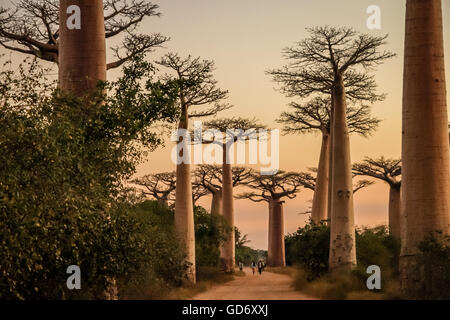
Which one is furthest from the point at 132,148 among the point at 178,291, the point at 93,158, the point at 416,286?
the point at 178,291

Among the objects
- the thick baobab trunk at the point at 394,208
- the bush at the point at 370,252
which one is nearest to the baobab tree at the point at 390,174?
the thick baobab trunk at the point at 394,208

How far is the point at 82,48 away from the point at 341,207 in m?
10.3

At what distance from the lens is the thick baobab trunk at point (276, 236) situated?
163ft

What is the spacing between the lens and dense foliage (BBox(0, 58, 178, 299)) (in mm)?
8383

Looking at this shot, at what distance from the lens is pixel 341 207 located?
68.2ft

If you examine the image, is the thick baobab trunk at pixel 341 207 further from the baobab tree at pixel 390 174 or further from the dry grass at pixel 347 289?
the baobab tree at pixel 390 174

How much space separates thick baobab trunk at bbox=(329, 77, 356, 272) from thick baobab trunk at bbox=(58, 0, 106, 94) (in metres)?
9.80

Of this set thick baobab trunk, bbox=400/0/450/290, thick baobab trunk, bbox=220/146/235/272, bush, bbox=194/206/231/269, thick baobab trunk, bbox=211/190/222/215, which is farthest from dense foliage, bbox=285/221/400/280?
thick baobab trunk, bbox=211/190/222/215

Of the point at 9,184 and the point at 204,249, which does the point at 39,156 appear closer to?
the point at 9,184

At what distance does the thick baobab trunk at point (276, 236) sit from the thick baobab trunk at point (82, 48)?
3723cm

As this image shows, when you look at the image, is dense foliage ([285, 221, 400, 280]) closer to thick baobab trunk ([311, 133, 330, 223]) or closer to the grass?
the grass

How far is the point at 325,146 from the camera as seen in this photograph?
30.7 metres

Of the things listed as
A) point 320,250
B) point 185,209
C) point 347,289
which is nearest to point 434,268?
point 347,289

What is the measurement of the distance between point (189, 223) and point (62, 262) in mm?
13768
